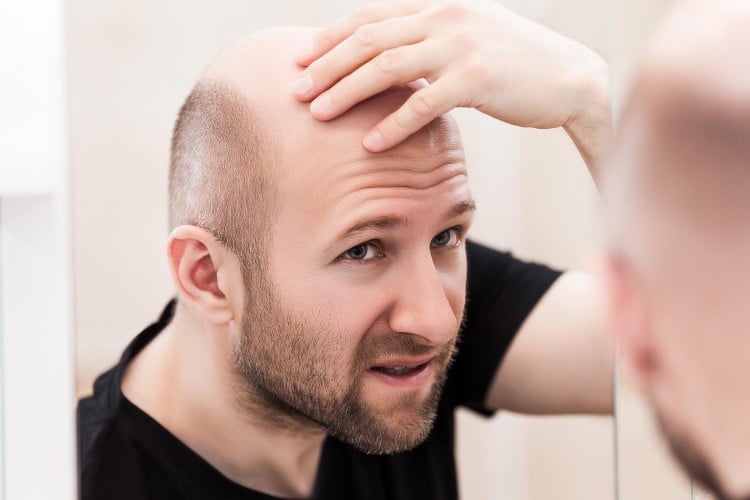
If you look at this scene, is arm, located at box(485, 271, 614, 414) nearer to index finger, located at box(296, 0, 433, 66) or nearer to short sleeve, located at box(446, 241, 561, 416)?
short sleeve, located at box(446, 241, 561, 416)

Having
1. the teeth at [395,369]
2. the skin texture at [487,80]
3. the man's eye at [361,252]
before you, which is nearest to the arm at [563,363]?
the skin texture at [487,80]

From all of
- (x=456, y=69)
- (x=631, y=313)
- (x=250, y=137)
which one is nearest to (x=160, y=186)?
(x=250, y=137)

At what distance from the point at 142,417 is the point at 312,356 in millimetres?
206

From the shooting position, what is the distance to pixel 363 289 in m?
0.85

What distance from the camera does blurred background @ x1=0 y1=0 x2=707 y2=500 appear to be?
880 millimetres

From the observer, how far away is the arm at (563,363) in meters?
0.91

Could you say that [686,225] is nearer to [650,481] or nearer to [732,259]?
[732,259]

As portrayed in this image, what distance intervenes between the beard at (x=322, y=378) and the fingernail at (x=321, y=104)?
0.19 m

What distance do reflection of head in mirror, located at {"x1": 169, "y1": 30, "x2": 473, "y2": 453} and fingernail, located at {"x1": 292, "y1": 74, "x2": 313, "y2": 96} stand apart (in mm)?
16

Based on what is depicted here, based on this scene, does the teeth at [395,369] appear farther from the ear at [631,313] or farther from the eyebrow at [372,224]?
the ear at [631,313]

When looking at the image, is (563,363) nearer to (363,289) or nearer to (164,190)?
(363,289)

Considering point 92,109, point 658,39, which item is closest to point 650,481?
point 658,39

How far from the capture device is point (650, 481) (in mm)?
762

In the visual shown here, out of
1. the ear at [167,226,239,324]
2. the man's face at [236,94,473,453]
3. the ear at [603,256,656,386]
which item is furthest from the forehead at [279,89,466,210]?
the ear at [603,256,656,386]
